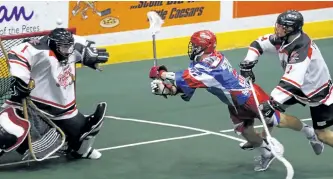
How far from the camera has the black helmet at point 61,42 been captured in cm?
782

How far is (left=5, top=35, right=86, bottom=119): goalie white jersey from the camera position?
303 inches

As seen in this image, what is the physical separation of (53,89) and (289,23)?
6.44 ft

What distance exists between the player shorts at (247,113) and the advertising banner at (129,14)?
3.88 meters

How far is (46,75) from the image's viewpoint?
312 inches

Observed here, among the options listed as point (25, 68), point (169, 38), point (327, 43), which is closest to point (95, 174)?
point (25, 68)

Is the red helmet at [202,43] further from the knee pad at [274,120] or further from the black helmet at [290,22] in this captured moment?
the knee pad at [274,120]

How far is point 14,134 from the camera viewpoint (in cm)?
776

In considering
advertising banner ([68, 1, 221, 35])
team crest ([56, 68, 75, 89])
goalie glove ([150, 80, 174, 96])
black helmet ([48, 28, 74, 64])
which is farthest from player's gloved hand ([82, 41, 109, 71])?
advertising banner ([68, 1, 221, 35])

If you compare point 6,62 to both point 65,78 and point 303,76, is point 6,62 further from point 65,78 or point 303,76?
point 303,76

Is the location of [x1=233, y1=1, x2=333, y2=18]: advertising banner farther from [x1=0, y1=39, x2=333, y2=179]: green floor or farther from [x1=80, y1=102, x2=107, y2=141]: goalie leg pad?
[x1=80, y1=102, x2=107, y2=141]: goalie leg pad

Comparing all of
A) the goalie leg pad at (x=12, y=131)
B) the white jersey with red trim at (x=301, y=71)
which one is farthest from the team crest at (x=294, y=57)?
the goalie leg pad at (x=12, y=131)

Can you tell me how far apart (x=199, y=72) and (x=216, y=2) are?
4907mm

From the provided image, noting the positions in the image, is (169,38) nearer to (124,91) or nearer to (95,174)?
(124,91)

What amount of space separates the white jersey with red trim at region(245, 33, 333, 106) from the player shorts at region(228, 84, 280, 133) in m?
0.22
